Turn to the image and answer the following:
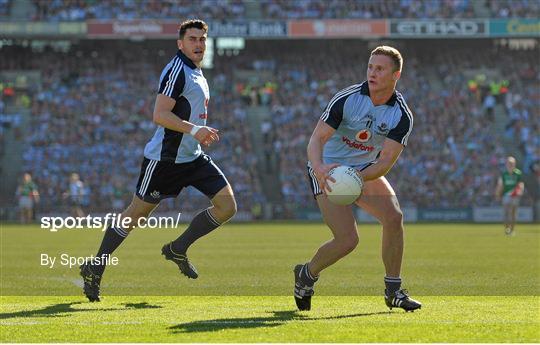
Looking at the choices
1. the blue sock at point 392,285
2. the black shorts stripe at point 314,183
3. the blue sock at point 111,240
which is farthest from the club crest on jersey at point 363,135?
the blue sock at point 111,240

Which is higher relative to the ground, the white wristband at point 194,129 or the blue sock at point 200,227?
the white wristband at point 194,129

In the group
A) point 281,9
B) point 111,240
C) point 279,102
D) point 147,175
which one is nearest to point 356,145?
point 147,175

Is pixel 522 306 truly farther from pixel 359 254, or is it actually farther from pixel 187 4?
pixel 187 4

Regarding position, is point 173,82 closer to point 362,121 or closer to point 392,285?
point 362,121

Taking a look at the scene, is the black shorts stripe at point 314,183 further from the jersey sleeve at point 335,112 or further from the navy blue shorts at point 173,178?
the navy blue shorts at point 173,178

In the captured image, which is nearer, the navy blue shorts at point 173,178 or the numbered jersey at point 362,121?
the numbered jersey at point 362,121

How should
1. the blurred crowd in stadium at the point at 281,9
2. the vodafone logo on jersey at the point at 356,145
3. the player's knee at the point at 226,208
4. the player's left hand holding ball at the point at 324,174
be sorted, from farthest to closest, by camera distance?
the blurred crowd in stadium at the point at 281,9, the player's knee at the point at 226,208, the vodafone logo on jersey at the point at 356,145, the player's left hand holding ball at the point at 324,174

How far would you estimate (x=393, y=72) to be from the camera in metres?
8.62

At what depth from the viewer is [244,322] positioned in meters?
8.05

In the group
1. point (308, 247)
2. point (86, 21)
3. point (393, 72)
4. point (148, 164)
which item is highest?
point (86, 21)

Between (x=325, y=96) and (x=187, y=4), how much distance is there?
7.88 metres

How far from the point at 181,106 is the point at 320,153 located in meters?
1.89

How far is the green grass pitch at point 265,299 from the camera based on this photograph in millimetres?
7387

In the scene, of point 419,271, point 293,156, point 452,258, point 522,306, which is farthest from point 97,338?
point 293,156
